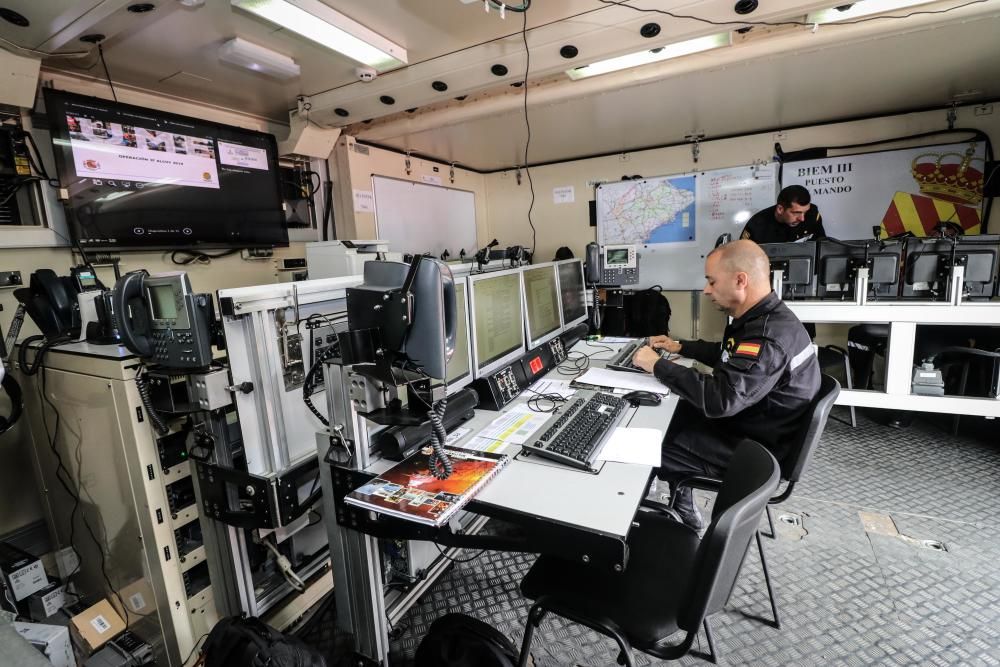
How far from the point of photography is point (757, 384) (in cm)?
157

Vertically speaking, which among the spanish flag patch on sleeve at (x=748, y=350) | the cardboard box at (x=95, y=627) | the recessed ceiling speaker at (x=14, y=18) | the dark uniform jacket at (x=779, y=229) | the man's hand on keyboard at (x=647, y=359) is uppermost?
the recessed ceiling speaker at (x=14, y=18)

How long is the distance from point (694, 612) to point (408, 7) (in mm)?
2432

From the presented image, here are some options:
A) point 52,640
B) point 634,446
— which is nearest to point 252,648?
point 52,640

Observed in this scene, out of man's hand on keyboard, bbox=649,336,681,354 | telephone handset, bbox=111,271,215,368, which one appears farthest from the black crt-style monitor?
man's hand on keyboard, bbox=649,336,681,354

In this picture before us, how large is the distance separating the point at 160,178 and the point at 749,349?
3147 mm

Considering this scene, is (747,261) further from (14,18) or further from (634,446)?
(14,18)

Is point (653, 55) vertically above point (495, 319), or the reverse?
point (653, 55)

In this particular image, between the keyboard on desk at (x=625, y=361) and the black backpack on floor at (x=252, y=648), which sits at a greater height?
the keyboard on desk at (x=625, y=361)

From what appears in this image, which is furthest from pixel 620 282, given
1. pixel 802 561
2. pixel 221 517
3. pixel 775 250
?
pixel 221 517

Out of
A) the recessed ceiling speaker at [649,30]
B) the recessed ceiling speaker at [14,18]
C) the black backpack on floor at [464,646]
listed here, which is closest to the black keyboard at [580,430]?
the black backpack on floor at [464,646]

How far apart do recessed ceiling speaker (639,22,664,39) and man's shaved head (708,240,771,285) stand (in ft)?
3.61

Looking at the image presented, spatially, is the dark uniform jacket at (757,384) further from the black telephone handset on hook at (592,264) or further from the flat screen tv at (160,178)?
the flat screen tv at (160,178)

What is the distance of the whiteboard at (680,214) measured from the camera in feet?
14.1

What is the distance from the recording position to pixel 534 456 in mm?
1352
